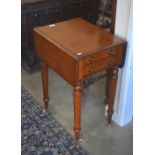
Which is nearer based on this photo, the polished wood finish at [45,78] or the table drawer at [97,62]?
the table drawer at [97,62]

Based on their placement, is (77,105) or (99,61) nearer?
(99,61)

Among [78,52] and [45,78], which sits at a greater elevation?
[78,52]

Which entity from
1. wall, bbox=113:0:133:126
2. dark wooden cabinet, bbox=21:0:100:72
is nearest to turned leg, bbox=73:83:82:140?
wall, bbox=113:0:133:126

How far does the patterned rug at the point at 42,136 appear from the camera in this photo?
174cm

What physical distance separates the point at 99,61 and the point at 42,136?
78 cm

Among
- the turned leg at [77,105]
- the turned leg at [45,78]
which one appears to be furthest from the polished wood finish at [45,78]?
the turned leg at [77,105]

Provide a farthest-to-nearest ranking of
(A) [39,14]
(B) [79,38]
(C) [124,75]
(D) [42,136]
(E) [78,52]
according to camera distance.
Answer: (A) [39,14], (D) [42,136], (C) [124,75], (B) [79,38], (E) [78,52]

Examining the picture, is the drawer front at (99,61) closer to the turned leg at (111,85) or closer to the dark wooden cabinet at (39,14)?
the turned leg at (111,85)

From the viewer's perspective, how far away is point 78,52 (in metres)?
1.40

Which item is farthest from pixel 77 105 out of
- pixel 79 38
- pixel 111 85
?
pixel 79 38

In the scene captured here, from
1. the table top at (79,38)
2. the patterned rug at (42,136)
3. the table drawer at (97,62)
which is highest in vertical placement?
the table top at (79,38)

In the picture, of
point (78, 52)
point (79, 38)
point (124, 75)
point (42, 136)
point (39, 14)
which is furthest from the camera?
point (39, 14)

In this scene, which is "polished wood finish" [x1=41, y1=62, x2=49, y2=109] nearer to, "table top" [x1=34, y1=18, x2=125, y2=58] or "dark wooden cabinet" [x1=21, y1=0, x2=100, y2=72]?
"table top" [x1=34, y1=18, x2=125, y2=58]

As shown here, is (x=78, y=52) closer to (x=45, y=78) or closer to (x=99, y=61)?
(x=99, y=61)
